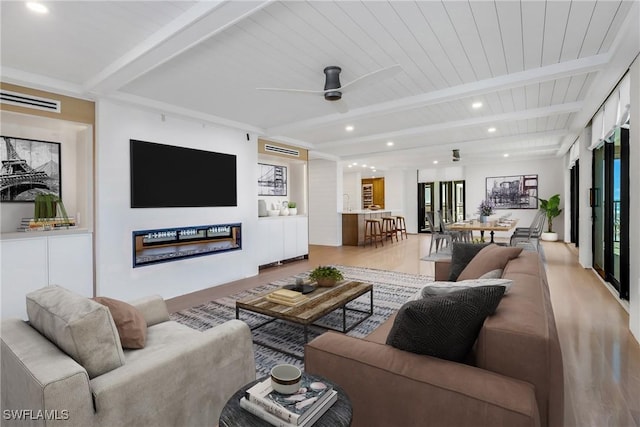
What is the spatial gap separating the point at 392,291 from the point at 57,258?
3.99 metres

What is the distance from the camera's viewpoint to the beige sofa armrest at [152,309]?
225 cm

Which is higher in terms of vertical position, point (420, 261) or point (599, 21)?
point (599, 21)

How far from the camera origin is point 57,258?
11.4 feet

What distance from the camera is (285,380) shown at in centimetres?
115

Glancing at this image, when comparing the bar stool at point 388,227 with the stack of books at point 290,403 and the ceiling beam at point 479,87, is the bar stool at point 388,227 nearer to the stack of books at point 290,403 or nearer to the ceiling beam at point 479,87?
the ceiling beam at point 479,87

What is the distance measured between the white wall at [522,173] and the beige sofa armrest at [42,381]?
1153 cm

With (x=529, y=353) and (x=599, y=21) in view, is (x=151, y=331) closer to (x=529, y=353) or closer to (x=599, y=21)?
(x=529, y=353)

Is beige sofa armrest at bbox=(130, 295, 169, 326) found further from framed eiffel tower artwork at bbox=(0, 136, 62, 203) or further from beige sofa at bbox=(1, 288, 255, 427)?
framed eiffel tower artwork at bbox=(0, 136, 62, 203)

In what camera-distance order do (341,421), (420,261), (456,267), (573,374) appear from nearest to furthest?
(341,421), (573,374), (456,267), (420,261)

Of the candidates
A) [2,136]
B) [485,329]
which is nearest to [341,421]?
[485,329]

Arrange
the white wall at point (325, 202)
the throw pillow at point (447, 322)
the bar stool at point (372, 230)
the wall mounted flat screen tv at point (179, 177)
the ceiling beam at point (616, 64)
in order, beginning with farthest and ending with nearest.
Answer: the bar stool at point (372, 230)
the white wall at point (325, 202)
the wall mounted flat screen tv at point (179, 177)
the ceiling beam at point (616, 64)
the throw pillow at point (447, 322)

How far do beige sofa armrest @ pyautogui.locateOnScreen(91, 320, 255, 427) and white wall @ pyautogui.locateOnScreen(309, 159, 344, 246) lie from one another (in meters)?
7.40

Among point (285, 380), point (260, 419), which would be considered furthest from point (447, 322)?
point (260, 419)

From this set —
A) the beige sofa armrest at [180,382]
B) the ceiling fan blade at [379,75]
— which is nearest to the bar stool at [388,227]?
the ceiling fan blade at [379,75]
